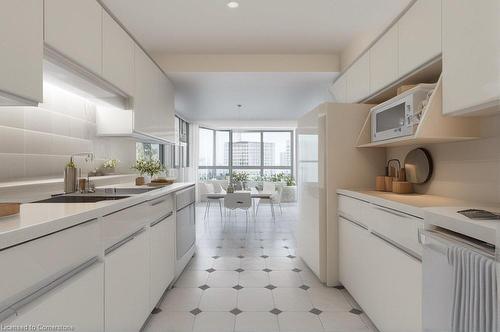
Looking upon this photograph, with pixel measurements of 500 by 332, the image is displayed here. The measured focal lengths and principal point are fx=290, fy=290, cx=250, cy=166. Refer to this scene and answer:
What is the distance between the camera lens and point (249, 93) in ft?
17.8

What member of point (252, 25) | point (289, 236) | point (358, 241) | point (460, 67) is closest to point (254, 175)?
point (289, 236)

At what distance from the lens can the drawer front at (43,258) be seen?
88 cm

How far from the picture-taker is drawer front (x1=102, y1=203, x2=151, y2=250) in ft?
4.94

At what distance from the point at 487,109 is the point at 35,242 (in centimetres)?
214

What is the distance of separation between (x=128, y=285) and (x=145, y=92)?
6.93 ft

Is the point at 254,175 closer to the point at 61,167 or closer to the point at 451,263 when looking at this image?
the point at 61,167

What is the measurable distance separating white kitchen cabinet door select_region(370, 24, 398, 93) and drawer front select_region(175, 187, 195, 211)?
218 cm

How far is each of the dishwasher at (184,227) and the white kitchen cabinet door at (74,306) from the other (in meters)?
1.49

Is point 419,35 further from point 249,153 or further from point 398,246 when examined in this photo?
point 249,153

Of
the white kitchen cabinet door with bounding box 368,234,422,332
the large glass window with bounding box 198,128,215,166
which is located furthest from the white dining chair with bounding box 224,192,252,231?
the large glass window with bounding box 198,128,215,166

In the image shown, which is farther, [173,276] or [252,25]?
[252,25]

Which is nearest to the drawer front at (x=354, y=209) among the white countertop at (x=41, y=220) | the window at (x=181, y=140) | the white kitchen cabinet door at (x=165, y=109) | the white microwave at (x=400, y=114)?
the white microwave at (x=400, y=114)

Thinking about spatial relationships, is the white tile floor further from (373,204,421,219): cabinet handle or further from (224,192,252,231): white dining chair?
(224,192,252,231): white dining chair

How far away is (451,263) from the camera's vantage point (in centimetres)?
123
